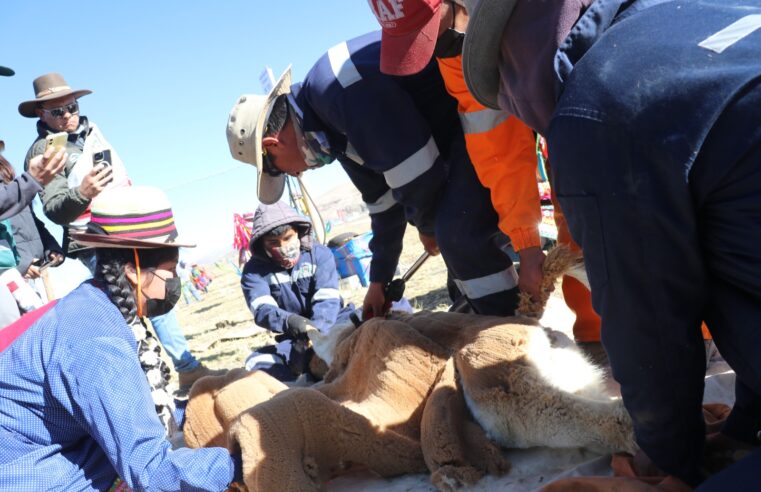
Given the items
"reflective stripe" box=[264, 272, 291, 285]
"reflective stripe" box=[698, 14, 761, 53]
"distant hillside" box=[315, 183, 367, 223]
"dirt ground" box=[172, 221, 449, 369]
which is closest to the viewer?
"reflective stripe" box=[698, 14, 761, 53]

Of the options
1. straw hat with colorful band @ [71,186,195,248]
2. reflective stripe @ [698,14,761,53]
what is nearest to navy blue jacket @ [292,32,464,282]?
straw hat with colorful band @ [71,186,195,248]

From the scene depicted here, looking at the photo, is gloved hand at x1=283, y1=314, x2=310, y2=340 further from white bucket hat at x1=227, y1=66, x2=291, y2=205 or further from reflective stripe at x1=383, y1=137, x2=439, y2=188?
reflective stripe at x1=383, y1=137, x2=439, y2=188

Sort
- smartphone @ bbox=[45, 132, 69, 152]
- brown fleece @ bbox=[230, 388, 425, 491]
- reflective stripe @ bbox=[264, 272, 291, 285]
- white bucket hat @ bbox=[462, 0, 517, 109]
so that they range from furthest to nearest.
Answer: reflective stripe @ bbox=[264, 272, 291, 285] < smartphone @ bbox=[45, 132, 69, 152] < brown fleece @ bbox=[230, 388, 425, 491] < white bucket hat @ bbox=[462, 0, 517, 109]

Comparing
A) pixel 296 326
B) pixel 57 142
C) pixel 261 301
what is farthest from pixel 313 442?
pixel 57 142

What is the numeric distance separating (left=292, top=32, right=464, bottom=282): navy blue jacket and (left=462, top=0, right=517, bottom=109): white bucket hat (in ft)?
3.62

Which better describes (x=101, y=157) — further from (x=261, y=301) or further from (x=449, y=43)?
(x=449, y=43)

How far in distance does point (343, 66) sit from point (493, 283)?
1081mm

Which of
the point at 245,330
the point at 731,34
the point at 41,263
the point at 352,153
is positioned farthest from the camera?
the point at 245,330

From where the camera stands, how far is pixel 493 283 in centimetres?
252

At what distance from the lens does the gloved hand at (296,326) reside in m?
4.00

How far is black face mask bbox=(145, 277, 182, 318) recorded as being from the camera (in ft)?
6.91

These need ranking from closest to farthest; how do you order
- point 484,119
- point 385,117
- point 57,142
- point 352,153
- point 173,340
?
point 484,119 < point 385,117 < point 352,153 < point 57,142 < point 173,340

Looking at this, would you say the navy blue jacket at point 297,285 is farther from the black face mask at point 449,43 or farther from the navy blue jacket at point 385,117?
the black face mask at point 449,43

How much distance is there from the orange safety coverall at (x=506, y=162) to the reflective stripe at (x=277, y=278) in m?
2.41
